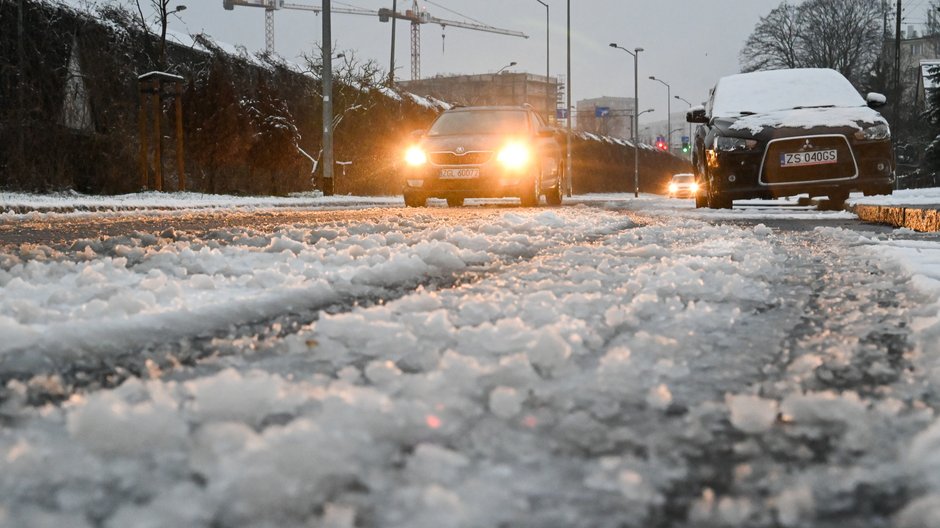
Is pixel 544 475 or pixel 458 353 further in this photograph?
pixel 458 353

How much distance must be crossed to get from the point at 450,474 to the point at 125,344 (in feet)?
3.00

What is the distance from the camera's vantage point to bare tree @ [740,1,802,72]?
4431cm

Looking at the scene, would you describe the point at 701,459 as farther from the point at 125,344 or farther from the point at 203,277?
the point at 203,277

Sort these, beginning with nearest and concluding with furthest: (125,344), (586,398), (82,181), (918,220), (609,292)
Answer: (586,398)
(125,344)
(609,292)
(918,220)
(82,181)

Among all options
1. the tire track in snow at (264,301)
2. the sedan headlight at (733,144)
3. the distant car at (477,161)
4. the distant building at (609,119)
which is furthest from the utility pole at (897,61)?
the distant building at (609,119)

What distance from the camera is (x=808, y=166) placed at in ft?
24.4

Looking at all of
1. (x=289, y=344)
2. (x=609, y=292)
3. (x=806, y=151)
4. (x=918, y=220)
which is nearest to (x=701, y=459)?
(x=289, y=344)

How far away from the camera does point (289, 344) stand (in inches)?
59.2

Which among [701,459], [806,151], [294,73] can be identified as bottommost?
[701,459]

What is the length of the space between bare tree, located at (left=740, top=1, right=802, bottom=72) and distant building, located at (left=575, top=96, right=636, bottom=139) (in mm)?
32322

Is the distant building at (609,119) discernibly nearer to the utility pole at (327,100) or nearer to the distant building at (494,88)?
the distant building at (494,88)

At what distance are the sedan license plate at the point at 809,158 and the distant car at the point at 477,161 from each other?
3.54m

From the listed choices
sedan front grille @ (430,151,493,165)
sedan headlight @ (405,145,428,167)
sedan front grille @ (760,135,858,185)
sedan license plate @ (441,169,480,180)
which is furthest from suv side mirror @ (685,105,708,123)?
sedan headlight @ (405,145,428,167)

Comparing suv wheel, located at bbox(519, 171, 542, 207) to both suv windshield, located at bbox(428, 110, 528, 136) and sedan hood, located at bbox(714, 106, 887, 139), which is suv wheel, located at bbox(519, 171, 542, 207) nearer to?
suv windshield, located at bbox(428, 110, 528, 136)
